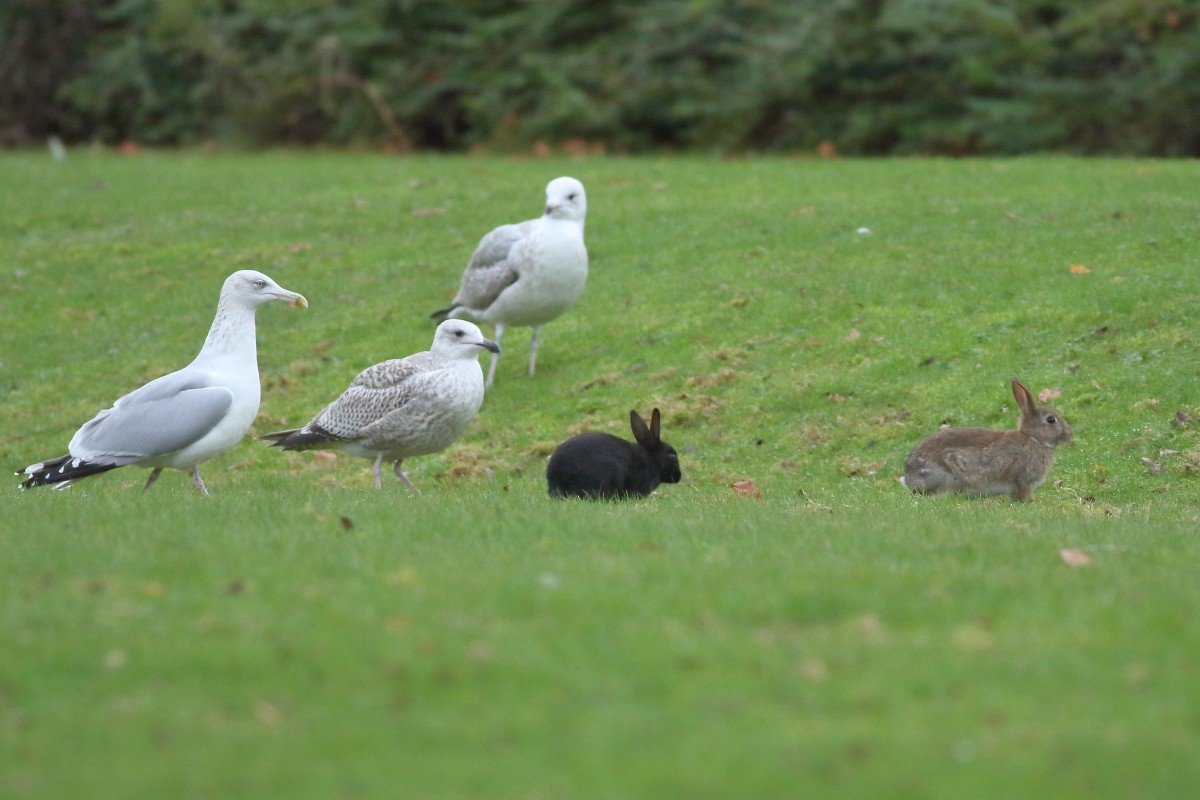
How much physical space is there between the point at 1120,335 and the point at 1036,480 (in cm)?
453

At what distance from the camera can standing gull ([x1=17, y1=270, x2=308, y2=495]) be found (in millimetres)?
10750

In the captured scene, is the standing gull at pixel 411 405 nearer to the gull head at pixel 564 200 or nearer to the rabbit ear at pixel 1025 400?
the rabbit ear at pixel 1025 400

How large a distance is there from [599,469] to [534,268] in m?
5.73

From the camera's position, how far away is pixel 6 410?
56.8 feet

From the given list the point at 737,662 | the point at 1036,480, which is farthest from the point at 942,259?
the point at 737,662

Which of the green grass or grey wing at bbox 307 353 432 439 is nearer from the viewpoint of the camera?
the green grass

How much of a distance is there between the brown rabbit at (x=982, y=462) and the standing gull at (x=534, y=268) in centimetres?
Result: 583

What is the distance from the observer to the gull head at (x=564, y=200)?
1667 centimetres

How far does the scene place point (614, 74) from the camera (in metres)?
37.4

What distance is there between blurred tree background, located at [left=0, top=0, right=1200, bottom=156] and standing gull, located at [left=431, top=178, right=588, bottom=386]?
59.5ft

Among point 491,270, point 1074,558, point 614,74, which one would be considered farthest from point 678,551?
point 614,74

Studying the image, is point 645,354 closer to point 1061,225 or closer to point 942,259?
point 942,259

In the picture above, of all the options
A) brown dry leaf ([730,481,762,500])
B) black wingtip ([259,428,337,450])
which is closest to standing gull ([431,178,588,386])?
brown dry leaf ([730,481,762,500])

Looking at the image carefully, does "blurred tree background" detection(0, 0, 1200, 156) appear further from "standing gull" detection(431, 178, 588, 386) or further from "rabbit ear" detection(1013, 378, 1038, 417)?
"rabbit ear" detection(1013, 378, 1038, 417)
